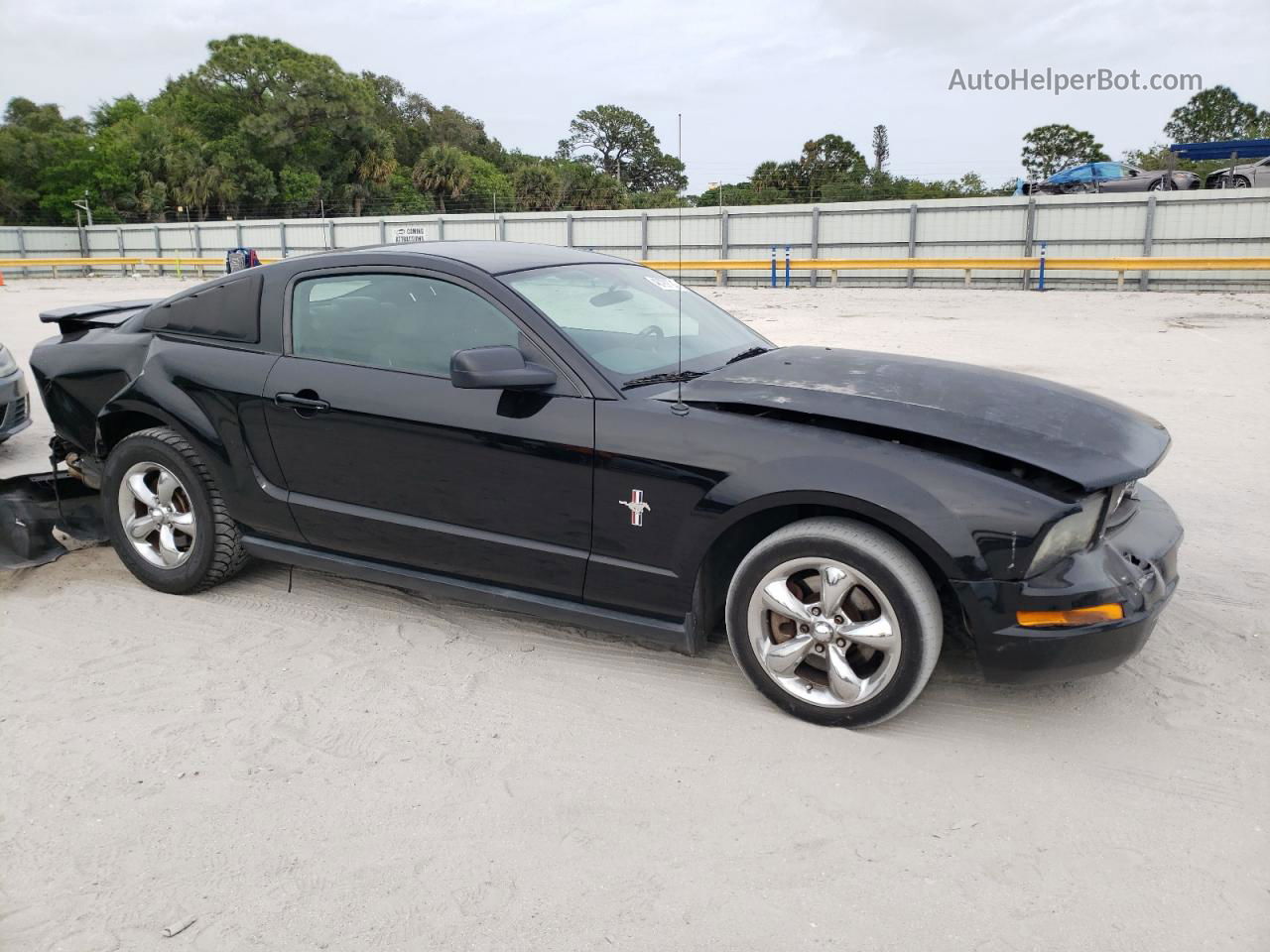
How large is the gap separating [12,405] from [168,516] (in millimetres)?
3589

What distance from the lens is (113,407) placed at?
438 cm

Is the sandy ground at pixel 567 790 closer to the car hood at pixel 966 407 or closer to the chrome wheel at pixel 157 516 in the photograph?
the chrome wheel at pixel 157 516

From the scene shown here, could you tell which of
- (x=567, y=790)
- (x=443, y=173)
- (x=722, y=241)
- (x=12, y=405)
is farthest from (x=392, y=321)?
(x=443, y=173)

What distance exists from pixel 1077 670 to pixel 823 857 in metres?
1.03

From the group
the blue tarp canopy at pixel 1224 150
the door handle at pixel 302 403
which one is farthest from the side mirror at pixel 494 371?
the blue tarp canopy at pixel 1224 150

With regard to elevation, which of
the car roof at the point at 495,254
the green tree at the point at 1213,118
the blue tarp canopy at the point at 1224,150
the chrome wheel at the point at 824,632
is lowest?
the chrome wheel at the point at 824,632

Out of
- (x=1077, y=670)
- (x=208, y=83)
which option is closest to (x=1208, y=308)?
(x=1077, y=670)

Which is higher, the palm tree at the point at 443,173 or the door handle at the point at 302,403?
the palm tree at the point at 443,173

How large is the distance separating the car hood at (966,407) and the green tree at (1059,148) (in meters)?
58.2

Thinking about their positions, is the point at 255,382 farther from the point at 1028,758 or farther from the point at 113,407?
the point at 1028,758

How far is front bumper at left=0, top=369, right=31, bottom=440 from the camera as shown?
680cm

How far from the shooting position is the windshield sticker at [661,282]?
4355 mm

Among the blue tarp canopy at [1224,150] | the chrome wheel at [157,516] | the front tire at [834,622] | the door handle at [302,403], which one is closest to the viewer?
the front tire at [834,622]

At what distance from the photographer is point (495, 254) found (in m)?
4.00
